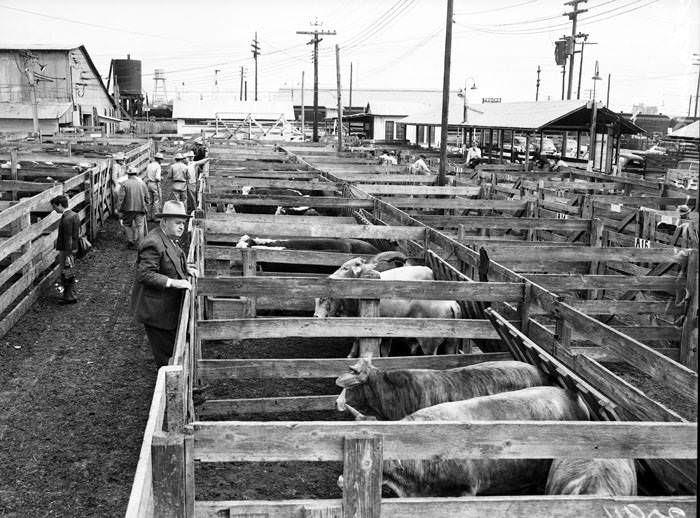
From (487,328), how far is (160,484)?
4114mm

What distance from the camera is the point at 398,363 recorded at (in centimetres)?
635

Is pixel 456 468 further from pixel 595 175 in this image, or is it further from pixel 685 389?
pixel 595 175

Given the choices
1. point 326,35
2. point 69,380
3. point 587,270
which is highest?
point 326,35

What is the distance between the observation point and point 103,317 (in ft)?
34.6

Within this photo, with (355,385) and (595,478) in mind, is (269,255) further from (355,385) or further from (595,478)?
(595,478)

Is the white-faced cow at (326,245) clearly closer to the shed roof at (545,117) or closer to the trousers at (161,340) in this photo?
the trousers at (161,340)

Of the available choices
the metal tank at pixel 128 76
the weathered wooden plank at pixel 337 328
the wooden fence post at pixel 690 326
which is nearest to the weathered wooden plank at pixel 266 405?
the weathered wooden plank at pixel 337 328

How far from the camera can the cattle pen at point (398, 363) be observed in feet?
11.4

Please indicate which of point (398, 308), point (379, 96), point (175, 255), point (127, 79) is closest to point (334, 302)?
point (398, 308)

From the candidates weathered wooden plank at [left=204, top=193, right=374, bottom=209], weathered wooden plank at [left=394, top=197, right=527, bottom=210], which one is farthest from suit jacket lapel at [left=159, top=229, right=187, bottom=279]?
weathered wooden plank at [left=394, top=197, right=527, bottom=210]

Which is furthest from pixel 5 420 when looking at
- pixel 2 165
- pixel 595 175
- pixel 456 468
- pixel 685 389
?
pixel 595 175

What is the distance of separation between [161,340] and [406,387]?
8.48 feet

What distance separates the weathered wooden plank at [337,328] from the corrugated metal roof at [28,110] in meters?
46.5

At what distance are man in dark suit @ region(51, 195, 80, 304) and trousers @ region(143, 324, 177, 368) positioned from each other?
4.82 metres
